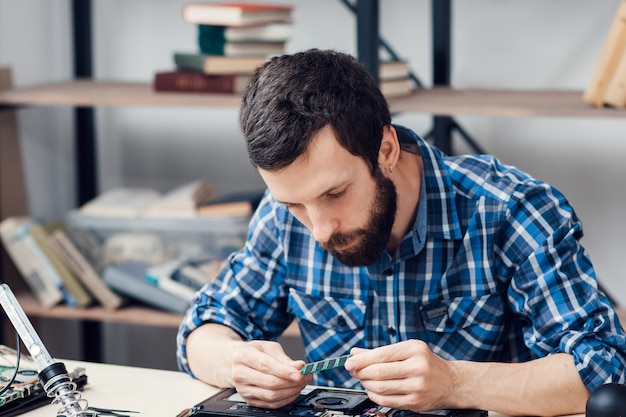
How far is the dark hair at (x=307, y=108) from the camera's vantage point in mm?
1222

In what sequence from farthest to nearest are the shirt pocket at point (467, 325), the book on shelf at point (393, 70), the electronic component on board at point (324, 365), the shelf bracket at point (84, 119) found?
1. the shelf bracket at point (84, 119)
2. the book on shelf at point (393, 70)
3. the shirt pocket at point (467, 325)
4. the electronic component on board at point (324, 365)

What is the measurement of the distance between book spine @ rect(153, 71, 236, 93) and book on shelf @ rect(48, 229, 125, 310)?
1.46 ft

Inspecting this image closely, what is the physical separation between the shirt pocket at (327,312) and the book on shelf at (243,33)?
0.83 meters

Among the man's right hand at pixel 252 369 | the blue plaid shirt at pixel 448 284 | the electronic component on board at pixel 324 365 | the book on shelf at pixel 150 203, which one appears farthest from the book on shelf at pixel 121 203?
the electronic component on board at pixel 324 365

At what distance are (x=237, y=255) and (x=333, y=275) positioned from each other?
17cm

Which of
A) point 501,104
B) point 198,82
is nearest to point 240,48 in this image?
point 198,82

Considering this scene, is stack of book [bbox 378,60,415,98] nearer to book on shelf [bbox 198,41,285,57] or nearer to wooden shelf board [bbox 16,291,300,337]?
book on shelf [bbox 198,41,285,57]

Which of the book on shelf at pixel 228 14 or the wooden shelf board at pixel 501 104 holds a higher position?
the book on shelf at pixel 228 14

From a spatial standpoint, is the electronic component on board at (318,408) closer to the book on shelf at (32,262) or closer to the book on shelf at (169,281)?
the book on shelf at (169,281)

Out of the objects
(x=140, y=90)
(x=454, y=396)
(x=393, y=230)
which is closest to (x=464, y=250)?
(x=393, y=230)

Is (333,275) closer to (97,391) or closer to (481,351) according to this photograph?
(481,351)

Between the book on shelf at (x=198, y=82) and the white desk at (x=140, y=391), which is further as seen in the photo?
the book on shelf at (x=198, y=82)

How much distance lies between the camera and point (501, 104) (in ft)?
A: 6.62

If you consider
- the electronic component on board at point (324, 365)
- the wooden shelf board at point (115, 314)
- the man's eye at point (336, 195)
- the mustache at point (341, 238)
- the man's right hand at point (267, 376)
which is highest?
the man's eye at point (336, 195)
